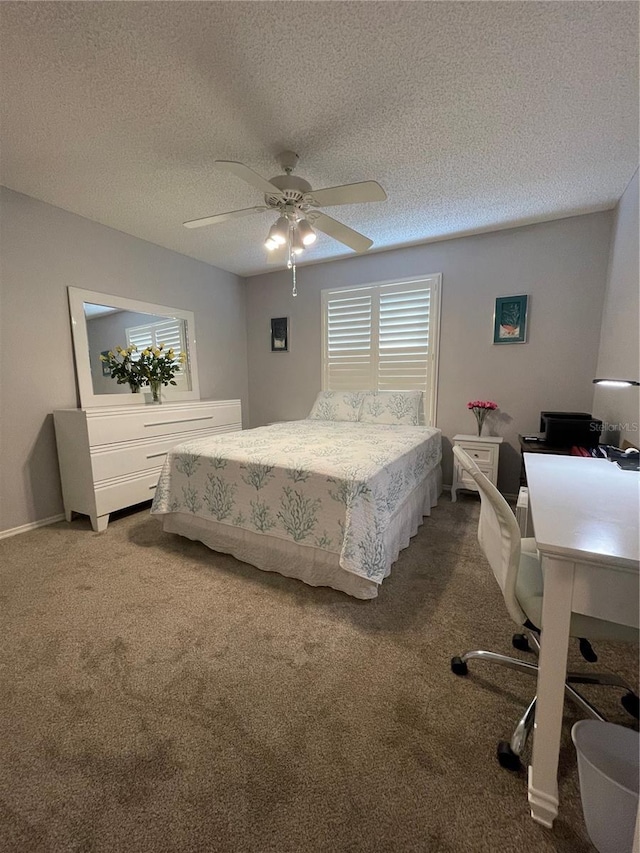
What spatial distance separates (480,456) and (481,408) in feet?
1.44

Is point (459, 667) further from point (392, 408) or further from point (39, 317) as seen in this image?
point (39, 317)

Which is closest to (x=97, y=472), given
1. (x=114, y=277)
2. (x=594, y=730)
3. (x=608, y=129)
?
(x=114, y=277)

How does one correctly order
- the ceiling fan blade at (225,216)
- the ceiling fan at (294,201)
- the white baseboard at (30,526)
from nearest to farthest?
the ceiling fan at (294,201) → the ceiling fan blade at (225,216) → the white baseboard at (30,526)

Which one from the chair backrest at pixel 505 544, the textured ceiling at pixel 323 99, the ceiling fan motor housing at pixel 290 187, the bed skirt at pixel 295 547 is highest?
the textured ceiling at pixel 323 99

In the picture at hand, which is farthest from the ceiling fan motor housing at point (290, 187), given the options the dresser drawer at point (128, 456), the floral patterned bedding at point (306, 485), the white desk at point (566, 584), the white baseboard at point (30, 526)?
the white baseboard at point (30, 526)

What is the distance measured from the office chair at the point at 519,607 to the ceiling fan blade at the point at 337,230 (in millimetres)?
1641

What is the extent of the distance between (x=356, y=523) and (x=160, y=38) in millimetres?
2159

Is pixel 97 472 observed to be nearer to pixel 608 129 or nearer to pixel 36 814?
pixel 36 814

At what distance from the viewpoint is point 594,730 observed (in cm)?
86

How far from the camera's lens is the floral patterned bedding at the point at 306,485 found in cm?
174

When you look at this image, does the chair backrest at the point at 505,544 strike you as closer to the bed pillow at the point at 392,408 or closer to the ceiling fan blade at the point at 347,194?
the ceiling fan blade at the point at 347,194

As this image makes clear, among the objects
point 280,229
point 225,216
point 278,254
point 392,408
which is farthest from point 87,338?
point 392,408

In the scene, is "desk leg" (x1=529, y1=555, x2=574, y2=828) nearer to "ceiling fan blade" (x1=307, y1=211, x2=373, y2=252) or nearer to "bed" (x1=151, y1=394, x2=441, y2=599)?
"bed" (x1=151, y1=394, x2=441, y2=599)

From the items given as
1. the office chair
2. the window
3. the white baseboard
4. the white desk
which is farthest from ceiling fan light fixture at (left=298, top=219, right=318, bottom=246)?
the white baseboard
